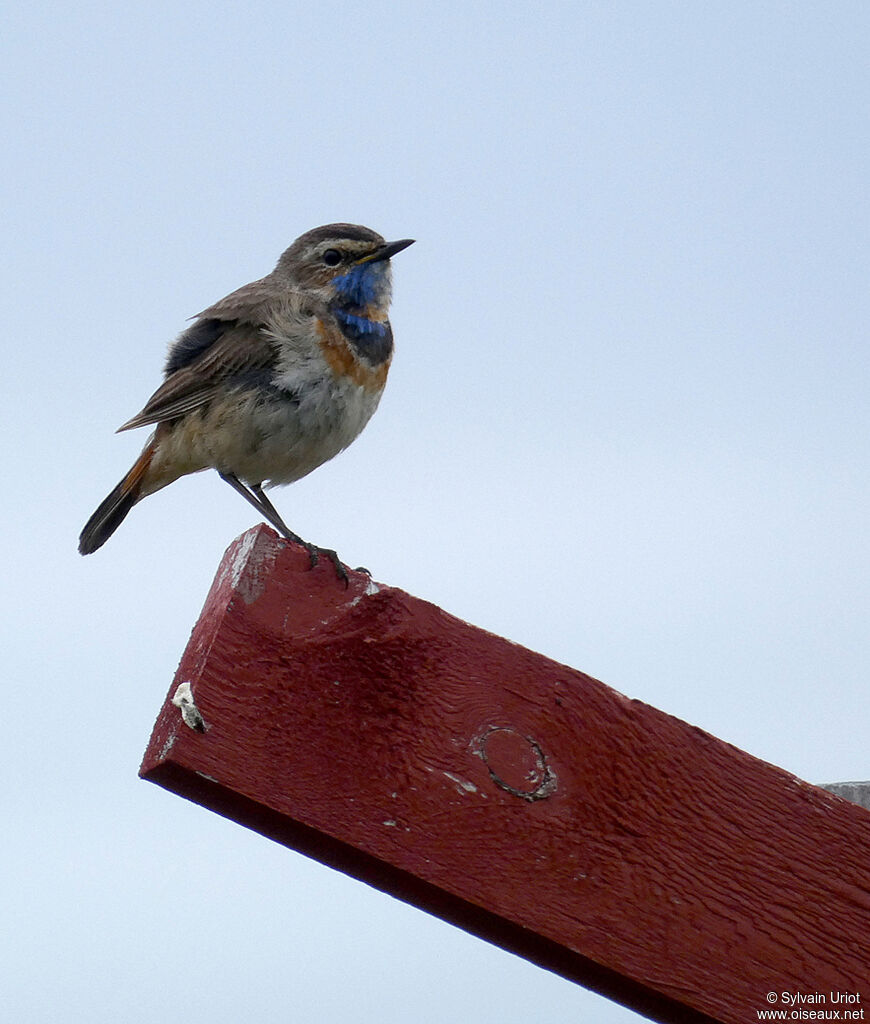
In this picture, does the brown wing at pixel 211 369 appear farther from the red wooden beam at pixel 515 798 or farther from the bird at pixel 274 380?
the red wooden beam at pixel 515 798

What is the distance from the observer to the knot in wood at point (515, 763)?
2281 millimetres

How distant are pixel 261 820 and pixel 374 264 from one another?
15.2ft

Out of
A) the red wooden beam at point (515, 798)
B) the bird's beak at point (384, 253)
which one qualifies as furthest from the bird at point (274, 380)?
the red wooden beam at point (515, 798)

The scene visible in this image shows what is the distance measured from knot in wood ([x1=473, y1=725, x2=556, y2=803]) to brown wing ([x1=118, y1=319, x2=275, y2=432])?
147 inches

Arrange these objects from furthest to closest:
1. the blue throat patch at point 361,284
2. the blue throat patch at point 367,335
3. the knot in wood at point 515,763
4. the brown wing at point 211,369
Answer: the blue throat patch at point 361,284 → the blue throat patch at point 367,335 → the brown wing at point 211,369 → the knot in wood at point 515,763

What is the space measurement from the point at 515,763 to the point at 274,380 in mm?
3684

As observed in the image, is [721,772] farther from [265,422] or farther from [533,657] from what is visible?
[265,422]

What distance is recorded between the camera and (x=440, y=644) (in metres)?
2.32

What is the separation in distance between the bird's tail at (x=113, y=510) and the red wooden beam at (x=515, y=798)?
420cm

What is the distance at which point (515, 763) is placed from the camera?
2305 mm

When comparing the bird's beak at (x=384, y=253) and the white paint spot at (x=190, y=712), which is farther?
the bird's beak at (x=384, y=253)

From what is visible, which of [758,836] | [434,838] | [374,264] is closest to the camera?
[434,838]

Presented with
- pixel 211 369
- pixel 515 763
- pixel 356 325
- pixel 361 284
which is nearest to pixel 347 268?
pixel 361 284

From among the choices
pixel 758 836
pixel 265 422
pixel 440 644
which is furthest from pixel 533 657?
pixel 265 422
